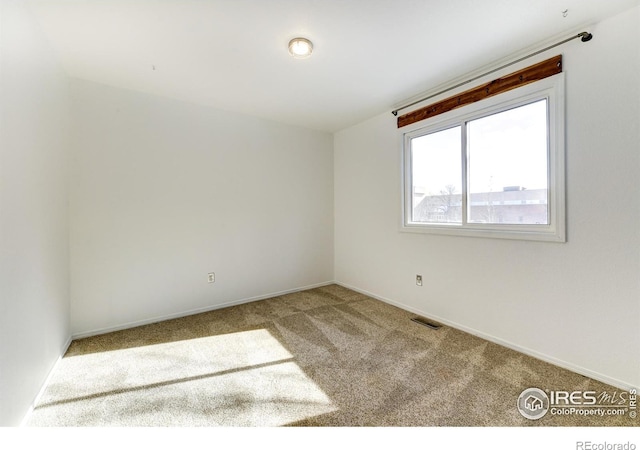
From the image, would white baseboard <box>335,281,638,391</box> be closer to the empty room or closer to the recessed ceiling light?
the empty room

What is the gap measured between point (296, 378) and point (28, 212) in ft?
6.57

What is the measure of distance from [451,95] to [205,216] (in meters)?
3.00

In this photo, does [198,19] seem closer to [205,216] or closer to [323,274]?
[205,216]

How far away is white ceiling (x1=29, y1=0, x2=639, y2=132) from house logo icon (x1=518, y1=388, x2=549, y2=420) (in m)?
2.46

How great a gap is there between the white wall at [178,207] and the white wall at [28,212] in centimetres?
30

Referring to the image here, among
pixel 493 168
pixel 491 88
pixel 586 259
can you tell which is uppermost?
pixel 491 88

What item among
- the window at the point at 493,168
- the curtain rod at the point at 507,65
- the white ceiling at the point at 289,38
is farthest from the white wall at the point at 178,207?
the window at the point at 493,168

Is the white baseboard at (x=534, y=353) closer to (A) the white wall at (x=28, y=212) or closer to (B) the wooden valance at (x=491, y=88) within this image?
(B) the wooden valance at (x=491, y=88)

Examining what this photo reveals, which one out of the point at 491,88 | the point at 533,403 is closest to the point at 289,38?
the point at 491,88

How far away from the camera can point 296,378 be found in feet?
6.22

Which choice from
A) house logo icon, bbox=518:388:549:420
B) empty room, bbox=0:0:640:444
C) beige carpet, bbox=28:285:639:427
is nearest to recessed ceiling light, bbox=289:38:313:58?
empty room, bbox=0:0:640:444

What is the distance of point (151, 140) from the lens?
113 inches

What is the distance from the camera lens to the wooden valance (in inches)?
80.0

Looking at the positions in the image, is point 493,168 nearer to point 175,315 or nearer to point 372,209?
point 372,209
